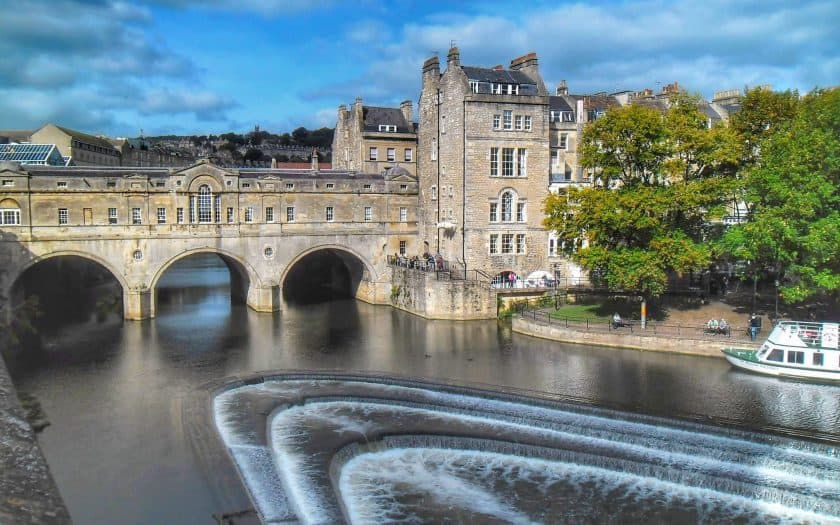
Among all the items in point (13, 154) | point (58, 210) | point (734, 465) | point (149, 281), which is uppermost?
point (13, 154)

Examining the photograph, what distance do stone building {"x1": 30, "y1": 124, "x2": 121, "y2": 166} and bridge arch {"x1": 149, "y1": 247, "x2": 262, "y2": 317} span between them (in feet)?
95.1

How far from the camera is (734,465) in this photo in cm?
2053

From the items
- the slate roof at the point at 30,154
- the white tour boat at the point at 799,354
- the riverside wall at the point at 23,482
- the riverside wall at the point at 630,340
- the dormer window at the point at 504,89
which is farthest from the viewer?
the slate roof at the point at 30,154

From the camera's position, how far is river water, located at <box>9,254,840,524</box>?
19.6 metres

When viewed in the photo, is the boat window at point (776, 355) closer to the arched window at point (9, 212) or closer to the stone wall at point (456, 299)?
the stone wall at point (456, 299)

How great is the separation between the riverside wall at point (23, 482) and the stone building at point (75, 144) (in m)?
63.1

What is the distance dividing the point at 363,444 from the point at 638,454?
799 cm

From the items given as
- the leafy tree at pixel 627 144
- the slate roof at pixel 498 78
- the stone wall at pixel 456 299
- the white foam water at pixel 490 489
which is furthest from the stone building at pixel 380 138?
the white foam water at pixel 490 489

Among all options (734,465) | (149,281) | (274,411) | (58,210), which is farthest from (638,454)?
(58,210)

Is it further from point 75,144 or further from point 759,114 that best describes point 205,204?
point 75,144

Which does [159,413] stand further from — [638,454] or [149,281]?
[149,281]

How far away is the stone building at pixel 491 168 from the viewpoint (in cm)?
4484

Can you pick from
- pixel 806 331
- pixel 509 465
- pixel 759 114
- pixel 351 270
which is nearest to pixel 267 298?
pixel 351 270

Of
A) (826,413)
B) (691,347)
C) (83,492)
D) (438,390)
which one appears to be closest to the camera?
(83,492)
